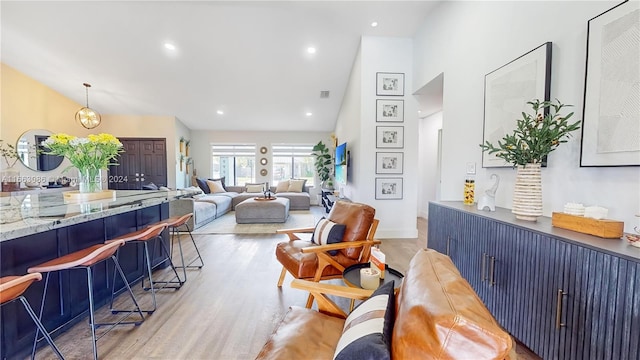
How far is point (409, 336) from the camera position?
2.15ft

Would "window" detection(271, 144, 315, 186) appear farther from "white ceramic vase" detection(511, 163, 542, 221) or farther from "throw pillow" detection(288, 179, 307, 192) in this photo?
"white ceramic vase" detection(511, 163, 542, 221)

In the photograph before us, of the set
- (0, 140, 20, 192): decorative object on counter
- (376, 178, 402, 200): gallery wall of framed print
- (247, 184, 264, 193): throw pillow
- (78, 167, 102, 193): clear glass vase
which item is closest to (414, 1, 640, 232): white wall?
(376, 178, 402, 200): gallery wall of framed print

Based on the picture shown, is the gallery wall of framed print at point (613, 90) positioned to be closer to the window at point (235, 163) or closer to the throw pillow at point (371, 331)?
the throw pillow at point (371, 331)

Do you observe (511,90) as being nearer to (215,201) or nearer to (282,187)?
(215,201)

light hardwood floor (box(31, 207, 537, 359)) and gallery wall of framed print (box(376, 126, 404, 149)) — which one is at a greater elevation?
gallery wall of framed print (box(376, 126, 404, 149))

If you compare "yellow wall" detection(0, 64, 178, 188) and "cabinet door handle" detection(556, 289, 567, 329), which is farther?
"yellow wall" detection(0, 64, 178, 188)

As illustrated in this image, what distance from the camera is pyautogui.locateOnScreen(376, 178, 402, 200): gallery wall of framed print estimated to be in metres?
4.50

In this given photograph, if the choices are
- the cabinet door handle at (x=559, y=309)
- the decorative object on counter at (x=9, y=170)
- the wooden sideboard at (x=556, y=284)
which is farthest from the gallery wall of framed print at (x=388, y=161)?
the decorative object on counter at (x=9, y=170)

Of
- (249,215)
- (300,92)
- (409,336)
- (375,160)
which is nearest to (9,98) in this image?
(249,215)

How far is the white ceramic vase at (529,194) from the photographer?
1729mm

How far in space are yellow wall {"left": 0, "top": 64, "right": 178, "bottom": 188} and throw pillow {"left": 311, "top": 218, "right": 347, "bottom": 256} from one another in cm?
652

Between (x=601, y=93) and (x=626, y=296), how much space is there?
3.83 ft

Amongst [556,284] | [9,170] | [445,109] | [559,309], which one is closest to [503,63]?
[445,109]

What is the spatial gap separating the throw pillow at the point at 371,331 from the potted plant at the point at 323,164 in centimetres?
704
